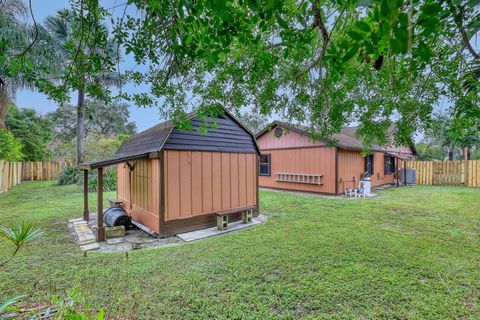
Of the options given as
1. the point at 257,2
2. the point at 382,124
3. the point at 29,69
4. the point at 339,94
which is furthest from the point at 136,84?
the point at 382,124

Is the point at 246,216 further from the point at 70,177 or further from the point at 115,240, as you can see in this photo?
the point at 70,177

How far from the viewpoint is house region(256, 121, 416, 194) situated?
10.5 meters

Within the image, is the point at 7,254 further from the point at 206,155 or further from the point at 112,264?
the point at 206,155

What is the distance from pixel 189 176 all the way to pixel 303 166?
24.9 feet

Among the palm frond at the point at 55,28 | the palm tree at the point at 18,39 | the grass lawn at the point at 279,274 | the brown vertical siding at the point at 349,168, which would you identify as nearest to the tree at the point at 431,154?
the brown vertical siding at the point at 349,168

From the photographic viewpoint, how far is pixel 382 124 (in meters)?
4.43

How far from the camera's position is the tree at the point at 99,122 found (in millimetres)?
22609

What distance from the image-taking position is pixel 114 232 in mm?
5023

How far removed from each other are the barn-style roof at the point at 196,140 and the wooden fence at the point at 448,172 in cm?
1372

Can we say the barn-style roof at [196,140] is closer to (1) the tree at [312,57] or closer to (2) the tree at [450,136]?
(1) the tree at [312,57]

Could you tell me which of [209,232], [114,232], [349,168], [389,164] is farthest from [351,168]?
[114,232]

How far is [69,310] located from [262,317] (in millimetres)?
1761

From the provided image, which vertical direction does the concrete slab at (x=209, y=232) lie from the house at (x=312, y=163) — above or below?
below

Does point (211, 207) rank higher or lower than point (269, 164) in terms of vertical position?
lower
